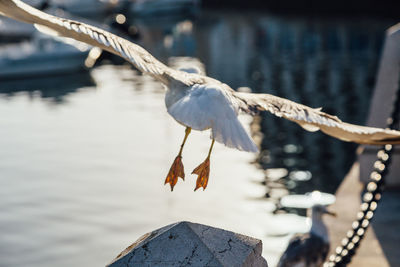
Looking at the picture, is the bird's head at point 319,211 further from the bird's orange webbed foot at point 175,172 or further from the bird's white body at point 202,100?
the bird's orange webbed foot at point 175,172

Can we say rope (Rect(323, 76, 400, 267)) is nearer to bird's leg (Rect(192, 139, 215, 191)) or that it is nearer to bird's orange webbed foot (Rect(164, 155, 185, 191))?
bird's leg (Rect(192, 139, 215, 191))

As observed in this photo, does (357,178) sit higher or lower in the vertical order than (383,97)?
lower

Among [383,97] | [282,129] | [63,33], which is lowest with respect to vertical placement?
[282,129]

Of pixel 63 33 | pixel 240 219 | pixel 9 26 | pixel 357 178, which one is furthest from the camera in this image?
pixel 9 26

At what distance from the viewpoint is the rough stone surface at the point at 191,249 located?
3588 mm

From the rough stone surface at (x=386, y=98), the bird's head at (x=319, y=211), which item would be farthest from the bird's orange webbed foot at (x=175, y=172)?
the rough stone surface at (x=386, y=98)

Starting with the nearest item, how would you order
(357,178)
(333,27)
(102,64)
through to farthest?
1. (357,178)
2. (102,64)
3. (333,27)

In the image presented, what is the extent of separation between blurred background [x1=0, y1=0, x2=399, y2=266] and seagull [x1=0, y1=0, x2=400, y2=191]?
4861 millimetres

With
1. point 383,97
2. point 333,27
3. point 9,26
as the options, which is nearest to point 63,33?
point 383,97

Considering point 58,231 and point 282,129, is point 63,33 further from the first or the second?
point 282,129

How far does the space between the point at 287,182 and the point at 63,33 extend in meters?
9.15

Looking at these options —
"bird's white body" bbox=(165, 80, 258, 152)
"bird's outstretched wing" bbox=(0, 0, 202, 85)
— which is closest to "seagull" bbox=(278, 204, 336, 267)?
"bird's outstretched wing" bbox=(0, 0, 202, 85)

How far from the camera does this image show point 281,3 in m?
57.4

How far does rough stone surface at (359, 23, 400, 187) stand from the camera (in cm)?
962
